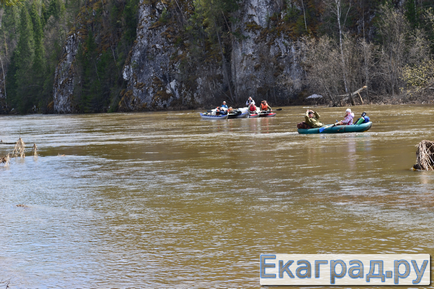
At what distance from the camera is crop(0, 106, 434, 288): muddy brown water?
7703 millimetres

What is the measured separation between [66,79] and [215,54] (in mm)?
40806

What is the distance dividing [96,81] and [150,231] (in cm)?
9807

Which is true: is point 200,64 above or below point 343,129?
above

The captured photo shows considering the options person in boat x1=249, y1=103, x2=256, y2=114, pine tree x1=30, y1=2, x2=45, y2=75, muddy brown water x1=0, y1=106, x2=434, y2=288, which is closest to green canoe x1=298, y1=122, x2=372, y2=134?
muddy brown water x1=0, y1=106, x2=434, y2=288

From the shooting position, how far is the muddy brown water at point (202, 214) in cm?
770

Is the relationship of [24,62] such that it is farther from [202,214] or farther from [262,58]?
[202,214]

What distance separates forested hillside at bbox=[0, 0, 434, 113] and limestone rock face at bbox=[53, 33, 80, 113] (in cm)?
31

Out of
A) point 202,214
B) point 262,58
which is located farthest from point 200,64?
point 202,214

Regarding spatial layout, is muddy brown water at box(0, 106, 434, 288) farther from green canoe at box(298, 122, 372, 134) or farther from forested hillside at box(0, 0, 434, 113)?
forested hillside at box(0, 0, 434, 113)

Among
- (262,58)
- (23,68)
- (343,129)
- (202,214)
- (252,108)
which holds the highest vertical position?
(23,68)

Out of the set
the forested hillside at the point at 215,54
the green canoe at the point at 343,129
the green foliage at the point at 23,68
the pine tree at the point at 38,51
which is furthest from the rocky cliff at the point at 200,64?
the green canoe at the point at 343,129

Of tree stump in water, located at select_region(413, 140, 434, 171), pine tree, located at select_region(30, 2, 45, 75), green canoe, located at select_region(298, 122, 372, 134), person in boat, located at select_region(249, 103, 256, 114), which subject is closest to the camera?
tree stump in water, located at select_region(413, 140, 434, 171)

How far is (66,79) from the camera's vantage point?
11250 centimetres

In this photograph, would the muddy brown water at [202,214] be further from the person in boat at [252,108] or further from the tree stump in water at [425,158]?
the person in boat at [252,108]
